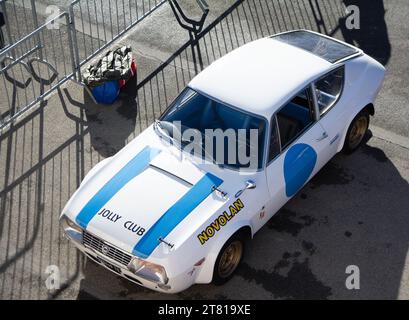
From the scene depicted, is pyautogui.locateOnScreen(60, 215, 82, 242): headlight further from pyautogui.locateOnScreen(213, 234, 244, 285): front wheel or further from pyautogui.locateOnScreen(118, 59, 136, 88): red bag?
pyautogui.locateOnScreen(118, 59, 136, 88): red bag

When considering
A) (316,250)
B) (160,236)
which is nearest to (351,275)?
(316,250)

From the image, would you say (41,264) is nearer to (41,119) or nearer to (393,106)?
(41,119)

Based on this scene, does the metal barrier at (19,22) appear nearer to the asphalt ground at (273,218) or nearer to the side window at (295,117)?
the asphalt ground at (273,218)

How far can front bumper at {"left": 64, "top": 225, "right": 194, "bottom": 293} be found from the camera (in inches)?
268

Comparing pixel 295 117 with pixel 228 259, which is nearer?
pixel 228 259

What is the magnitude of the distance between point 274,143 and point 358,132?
2.00 metres

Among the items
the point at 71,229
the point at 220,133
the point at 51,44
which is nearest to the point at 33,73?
the point at 51,44

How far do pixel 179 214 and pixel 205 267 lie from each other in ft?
2.02

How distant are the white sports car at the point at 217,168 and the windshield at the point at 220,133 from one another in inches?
0.5

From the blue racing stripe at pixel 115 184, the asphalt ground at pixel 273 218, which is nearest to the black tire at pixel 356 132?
the asphalt ground at pixel 273 218

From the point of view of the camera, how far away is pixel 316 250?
7.88 m

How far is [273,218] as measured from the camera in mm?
8281

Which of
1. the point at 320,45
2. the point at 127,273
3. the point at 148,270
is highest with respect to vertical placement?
the point at 320,45

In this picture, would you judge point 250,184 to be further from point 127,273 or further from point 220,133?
point 127,273
